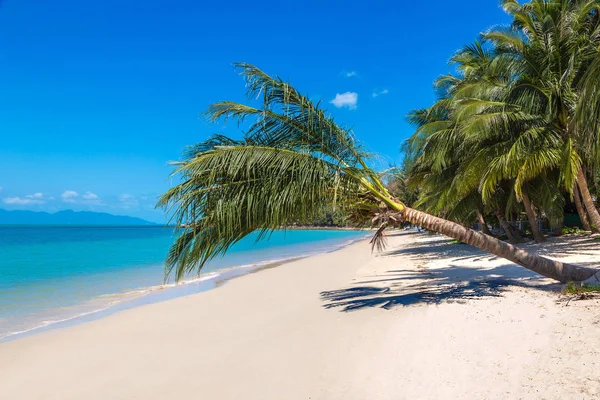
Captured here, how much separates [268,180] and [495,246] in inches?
146

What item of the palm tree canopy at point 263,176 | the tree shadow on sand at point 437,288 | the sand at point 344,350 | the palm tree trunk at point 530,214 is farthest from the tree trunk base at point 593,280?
the palm tree trunk at point 530,214

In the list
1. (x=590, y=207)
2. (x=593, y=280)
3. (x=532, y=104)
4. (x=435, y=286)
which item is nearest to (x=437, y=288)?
(x=435, y=286)

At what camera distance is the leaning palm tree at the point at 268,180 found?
5.42m

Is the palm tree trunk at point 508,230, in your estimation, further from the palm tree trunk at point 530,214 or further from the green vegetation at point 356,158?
the green vegetation at point 356,158

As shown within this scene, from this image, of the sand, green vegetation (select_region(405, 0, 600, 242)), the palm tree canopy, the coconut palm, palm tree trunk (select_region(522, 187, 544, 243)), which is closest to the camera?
the sand

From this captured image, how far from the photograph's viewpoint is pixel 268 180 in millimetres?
5613

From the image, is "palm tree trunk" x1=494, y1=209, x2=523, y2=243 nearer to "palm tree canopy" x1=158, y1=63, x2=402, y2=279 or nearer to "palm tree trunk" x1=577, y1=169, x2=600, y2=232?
"palm tree trunk" x1=577, y1=169, x2=600, y2=232

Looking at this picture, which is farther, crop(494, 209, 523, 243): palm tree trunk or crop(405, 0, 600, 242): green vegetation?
crop(494, 209, 523, 243): palm tree trunk

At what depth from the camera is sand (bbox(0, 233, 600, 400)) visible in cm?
362

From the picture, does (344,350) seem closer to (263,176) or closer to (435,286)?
(263,176)

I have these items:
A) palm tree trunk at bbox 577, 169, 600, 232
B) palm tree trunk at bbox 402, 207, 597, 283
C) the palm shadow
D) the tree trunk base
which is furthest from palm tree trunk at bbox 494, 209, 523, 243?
the tree trunk base

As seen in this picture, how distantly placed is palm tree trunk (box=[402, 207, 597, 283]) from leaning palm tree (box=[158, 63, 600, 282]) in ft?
0.06

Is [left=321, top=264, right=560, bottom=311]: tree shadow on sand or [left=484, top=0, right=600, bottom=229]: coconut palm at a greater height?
[left=484, top=0, right=600, bottom=229]: coconut palm

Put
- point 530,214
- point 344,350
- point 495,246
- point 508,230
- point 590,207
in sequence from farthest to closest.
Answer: point 508,230 < point 530,214 < point 590,207 < point 495,246 < point 344,350
